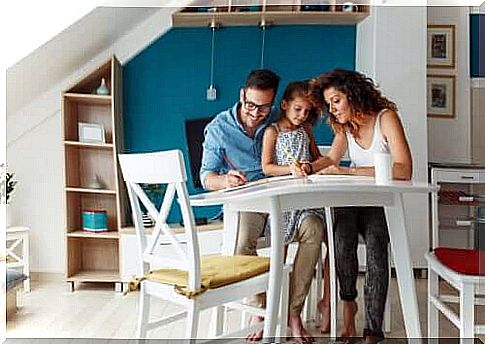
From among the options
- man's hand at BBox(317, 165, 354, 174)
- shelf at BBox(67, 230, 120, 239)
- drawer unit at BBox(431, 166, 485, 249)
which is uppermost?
man's hand at BBox(317, 165, 354, 174)

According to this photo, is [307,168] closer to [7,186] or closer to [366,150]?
[366,150]

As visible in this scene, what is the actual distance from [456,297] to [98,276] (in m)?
1.41

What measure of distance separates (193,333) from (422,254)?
990mm

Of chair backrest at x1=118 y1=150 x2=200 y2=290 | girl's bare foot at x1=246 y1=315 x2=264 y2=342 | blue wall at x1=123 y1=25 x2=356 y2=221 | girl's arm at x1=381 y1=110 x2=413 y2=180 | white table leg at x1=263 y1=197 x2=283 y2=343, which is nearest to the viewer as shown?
chair backrest at x1=118 y1=150 x2=200 y2=290

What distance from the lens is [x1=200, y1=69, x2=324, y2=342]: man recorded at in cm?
244

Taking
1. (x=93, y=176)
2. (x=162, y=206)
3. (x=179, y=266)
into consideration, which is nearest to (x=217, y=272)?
(x=179, y=266)

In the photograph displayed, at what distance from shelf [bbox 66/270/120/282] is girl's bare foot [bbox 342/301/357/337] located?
3.09 ft

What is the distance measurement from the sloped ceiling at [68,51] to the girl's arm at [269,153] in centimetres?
68

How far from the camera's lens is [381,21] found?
8.57ft

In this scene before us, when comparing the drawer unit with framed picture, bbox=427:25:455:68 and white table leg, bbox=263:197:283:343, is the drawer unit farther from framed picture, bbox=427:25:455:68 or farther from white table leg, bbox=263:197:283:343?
white table leg, bbox=263:197:283:343

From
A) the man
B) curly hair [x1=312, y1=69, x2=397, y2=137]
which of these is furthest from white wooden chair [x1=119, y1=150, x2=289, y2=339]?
curly hair [x1=312, y1=69, x2=397, y2=137]

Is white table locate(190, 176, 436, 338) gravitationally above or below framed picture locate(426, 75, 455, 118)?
below

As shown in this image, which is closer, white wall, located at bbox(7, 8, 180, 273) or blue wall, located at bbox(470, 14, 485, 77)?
white wall, located at bbox(7, 8, 180, 273)

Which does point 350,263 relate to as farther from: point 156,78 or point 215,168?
point 156,78
